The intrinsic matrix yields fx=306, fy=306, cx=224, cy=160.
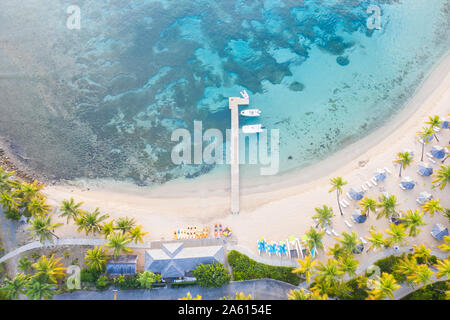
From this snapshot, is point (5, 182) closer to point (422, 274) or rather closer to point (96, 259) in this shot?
point (96, 259)

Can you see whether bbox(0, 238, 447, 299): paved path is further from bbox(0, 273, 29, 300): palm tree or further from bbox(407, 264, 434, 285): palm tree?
bbox(0, 273, 29, 300): palm tree

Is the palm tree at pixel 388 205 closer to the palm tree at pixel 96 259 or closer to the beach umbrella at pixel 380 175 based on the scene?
the beach umbrella at pixel 380 175

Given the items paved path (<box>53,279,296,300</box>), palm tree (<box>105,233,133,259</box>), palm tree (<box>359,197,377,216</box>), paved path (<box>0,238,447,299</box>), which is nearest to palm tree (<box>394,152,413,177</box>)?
palm tree (<box>359,197,377,216</box>)

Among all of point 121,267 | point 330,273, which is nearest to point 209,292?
point 121,267

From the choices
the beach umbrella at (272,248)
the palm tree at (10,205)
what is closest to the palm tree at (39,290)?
the palm tree at (10,205)

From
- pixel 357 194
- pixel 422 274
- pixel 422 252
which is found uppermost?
pixel 357 194
